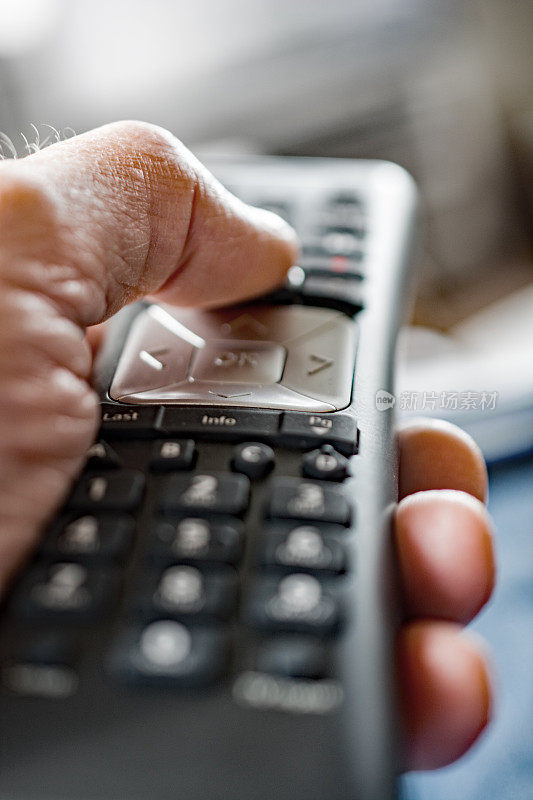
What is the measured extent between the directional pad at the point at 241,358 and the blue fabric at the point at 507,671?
16cm

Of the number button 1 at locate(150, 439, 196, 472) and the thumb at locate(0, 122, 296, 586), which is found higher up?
the thumb at locate(0, 122, 296, 586)

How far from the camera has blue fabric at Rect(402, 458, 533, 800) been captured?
1.35ft

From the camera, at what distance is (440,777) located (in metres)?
0.42

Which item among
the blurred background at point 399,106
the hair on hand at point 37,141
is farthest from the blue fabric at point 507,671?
the hair on hand at point 37,141

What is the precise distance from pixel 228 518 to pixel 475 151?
1.77ft

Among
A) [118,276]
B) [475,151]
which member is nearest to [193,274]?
[118,276]

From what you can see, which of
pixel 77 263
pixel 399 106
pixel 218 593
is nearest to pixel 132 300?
pixel 77 263

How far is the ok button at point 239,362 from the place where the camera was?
365 mm

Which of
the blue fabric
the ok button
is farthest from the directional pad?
the blue fabric

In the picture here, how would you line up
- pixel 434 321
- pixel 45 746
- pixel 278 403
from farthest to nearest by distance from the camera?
pixel 434 321 < pixel 278 403 < pixel 45 746

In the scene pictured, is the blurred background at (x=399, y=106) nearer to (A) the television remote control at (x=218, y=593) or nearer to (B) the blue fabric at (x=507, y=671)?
(B) the blue fabric at (x=507, y=671)

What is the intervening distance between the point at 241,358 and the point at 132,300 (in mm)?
60

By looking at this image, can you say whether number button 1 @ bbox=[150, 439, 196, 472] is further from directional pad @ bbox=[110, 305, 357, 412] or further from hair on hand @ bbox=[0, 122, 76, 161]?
hair on hand @ bbox=[0, 122, 76, 161]

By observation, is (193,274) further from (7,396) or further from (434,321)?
(434,321)
